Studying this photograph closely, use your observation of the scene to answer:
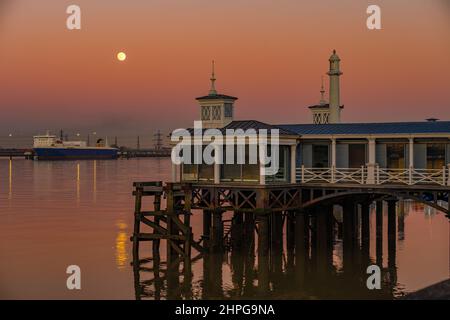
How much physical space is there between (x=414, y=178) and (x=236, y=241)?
10.8 meters

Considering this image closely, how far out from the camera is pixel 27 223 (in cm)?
5909

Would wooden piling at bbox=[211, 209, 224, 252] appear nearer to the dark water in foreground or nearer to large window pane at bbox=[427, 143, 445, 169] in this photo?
the dark water in foreground

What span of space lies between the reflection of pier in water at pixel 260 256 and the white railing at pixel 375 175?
1813 mm

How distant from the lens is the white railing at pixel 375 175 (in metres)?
32.9

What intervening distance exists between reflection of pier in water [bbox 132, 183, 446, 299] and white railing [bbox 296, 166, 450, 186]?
181 cm

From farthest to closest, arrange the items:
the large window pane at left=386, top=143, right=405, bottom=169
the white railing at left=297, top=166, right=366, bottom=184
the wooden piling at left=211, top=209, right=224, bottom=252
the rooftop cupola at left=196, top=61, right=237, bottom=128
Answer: the rooftop cupola at left=196, top=61, right=237, bottom=128
the wooden piling at left=211, top=209, right=224, bottom=252
the large window pane at left=386, top=143, right=405, bottom=169
the white railing at left=297, top=166, right=366, bottom=184

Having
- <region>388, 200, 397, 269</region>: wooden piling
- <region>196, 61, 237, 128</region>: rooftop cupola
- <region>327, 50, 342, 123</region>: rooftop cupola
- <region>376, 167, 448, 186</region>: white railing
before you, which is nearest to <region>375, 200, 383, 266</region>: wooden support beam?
<region>388, 200, 397, 269</region>: wooden piling

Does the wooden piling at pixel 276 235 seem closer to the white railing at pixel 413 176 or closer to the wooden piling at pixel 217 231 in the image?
the wooden piling at pixel 217 231

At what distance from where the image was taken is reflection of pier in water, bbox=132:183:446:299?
3175 centimetres

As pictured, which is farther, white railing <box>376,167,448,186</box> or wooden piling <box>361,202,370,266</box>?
wooden piling <box>361,202,370,266</box>

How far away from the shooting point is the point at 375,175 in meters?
34.7

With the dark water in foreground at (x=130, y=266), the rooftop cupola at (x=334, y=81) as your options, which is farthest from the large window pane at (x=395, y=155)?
the rooftop cupola at (x=334, y=81)
